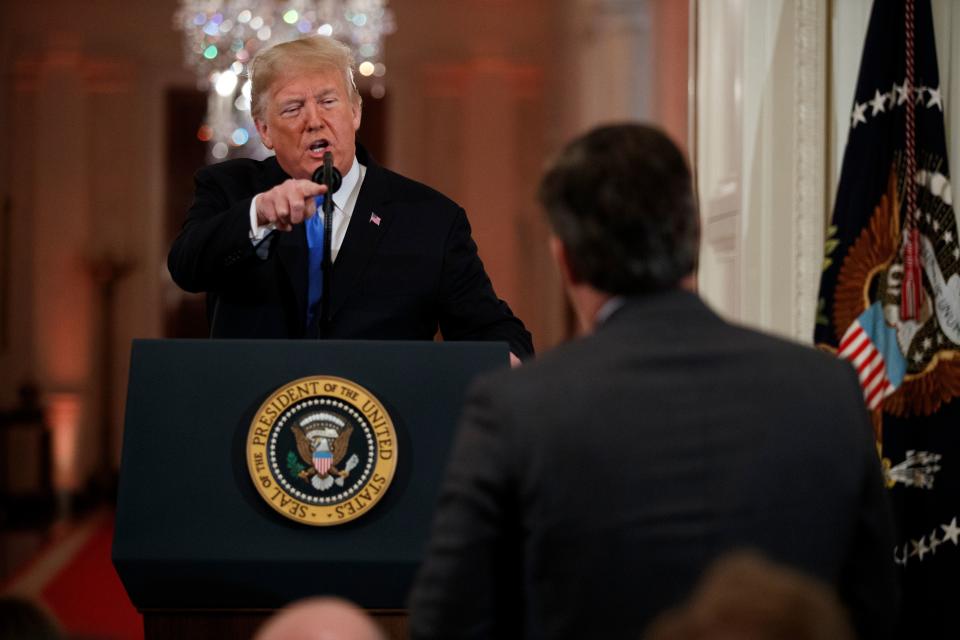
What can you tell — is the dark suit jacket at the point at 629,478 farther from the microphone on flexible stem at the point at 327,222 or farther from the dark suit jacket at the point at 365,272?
the dark suit jacket at the point at 365,272

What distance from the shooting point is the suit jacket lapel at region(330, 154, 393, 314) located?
2.44 m

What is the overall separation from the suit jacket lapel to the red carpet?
3.70m

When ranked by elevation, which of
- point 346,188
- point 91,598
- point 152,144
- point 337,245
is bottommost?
point 91,598

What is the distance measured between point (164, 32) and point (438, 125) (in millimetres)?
2356

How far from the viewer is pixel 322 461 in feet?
6.49

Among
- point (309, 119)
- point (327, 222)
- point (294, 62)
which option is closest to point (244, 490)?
point (327, 222)

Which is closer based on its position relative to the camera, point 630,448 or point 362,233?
point 630,448

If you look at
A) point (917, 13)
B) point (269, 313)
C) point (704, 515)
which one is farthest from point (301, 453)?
point (917, 13)

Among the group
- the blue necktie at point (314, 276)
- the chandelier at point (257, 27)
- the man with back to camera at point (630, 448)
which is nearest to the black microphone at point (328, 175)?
the blue necktie at point (314, 276)

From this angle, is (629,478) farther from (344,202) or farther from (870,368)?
(870,368)

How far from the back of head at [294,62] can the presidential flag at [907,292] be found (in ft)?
5.14

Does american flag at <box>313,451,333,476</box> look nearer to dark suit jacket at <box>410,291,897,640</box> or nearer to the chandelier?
dark suit jacket at <box>410,291,897,640</box>

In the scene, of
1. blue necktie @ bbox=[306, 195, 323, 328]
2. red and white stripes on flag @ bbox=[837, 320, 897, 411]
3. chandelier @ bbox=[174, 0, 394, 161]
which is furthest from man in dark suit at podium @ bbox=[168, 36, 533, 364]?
chandelier @ bbox=[174, 0, 394, 161]

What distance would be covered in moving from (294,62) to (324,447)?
897 mm
